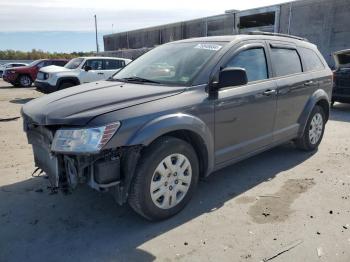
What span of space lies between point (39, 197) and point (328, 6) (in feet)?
77.7

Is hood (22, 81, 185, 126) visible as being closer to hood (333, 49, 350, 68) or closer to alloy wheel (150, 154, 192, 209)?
alloy wheel (150, 154, 192, 209)

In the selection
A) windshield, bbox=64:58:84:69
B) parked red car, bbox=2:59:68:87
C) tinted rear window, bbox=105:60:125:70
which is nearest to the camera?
windshield, bbox=64:58:84:69

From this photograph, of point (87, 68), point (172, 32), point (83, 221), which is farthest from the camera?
point (172, 32)

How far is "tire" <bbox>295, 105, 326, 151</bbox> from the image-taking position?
5598mm

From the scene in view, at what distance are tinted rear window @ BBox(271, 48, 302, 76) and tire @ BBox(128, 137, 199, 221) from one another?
200cm

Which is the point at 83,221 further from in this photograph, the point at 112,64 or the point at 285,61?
the point at 112,64

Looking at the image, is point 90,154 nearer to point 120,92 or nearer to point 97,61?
point 120,92

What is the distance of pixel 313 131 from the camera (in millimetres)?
5762

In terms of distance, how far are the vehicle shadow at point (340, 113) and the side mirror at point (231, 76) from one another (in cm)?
600

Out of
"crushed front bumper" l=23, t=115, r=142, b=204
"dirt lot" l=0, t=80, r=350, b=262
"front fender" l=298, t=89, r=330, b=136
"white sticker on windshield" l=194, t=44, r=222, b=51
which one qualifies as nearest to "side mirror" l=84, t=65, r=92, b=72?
"dirt lot" l=0, t=80, r=350, b=262

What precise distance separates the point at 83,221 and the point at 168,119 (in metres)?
1.34

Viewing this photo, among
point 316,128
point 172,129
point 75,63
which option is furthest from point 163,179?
point 75,63

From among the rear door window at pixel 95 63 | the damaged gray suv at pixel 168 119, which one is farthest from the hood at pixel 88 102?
the rear door window at pixel 95 63

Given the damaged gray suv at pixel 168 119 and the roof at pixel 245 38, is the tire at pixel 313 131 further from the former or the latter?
the roof at pixel 245 38
